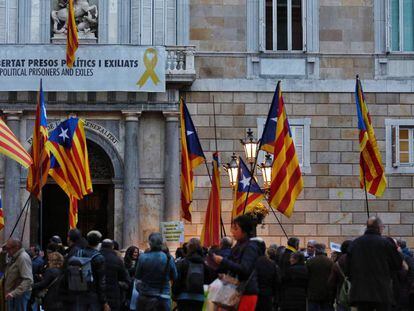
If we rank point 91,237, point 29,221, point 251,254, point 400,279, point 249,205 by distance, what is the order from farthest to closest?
1. point 29,221
2. point 249,205
3. point 400,279
4. point 91,237
5. point 251,254

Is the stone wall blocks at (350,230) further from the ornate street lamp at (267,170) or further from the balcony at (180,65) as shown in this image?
the balcony at (180,65)

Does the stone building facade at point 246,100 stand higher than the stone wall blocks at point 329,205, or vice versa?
the stone building facade at point 246,100

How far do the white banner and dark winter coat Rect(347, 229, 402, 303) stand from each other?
48.1 feet

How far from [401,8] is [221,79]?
5116 mm

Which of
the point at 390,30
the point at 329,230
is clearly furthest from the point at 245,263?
the point at 390,30

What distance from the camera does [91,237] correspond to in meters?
15.7

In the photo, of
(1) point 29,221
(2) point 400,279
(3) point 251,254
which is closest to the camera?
(3) point 251,254

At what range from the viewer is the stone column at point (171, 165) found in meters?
28.4

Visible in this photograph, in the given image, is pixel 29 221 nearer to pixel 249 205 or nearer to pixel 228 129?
pixel 228 129

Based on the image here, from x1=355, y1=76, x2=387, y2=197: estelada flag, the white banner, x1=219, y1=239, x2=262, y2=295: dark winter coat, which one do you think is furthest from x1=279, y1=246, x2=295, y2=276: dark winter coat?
the white banner

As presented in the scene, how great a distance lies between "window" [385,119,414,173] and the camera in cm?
2903

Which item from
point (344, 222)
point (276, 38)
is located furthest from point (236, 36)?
point (344, 222)

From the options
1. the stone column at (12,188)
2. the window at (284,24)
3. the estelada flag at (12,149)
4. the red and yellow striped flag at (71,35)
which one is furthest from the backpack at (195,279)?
the window at (284,24)

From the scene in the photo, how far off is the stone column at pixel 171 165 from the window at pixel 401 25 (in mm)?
6126
